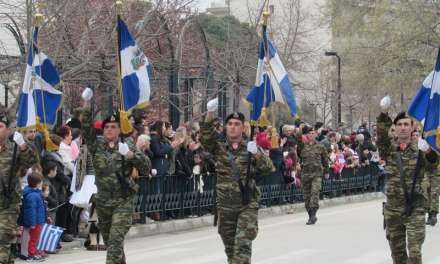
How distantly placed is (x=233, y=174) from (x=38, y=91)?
3.22 metres

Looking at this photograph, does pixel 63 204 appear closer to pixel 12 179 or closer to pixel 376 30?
pixel 12 179

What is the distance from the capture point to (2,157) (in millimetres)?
10031

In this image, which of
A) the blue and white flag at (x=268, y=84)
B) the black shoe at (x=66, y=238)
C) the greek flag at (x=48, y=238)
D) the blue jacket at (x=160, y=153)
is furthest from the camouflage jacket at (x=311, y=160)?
the greek flag at (x=48, y=238)

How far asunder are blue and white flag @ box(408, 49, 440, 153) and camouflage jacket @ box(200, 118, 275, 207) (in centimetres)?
184

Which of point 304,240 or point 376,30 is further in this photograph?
point 376,30

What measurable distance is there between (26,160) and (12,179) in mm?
252

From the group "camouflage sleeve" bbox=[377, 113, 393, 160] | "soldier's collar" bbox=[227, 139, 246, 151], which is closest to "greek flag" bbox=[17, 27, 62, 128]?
"soldier's collar" bbox=[227, 139, 246, 151]

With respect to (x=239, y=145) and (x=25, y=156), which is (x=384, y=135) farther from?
(x=25, y=156)

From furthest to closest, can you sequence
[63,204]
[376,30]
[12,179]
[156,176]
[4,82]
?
[376,30] < [4,82] < [156,176] < [63,204] < [12,179]

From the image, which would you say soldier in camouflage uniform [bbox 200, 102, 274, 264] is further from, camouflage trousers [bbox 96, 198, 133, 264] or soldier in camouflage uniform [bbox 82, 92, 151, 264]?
camouflage trousers [bbox 96, 198, 133, 264]

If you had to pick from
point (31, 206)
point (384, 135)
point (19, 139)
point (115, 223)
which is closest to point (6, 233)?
point (19, 139)

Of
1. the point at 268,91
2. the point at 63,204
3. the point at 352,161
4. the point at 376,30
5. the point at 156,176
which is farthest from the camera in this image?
the point at 376,30

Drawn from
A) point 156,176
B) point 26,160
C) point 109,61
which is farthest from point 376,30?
point 26,160

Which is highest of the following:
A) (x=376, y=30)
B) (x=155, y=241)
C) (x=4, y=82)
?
(x=376, y=30)
